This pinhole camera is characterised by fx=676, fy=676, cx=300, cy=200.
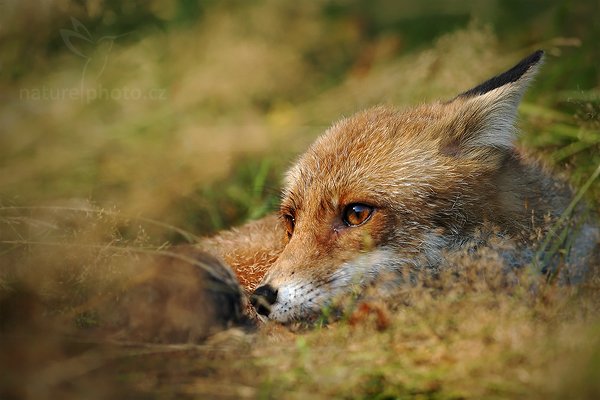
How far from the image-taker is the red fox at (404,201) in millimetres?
3482

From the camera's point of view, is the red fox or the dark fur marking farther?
the dark fur marking

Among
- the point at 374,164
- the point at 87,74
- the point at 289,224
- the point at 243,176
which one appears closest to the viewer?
the point at 374,164

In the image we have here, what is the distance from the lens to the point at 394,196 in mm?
3654

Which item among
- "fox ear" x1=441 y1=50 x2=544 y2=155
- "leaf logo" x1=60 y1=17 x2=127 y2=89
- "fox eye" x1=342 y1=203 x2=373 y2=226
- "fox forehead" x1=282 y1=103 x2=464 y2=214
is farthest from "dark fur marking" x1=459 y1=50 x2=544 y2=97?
"leaf logo" x1=60 y1=17 x2=127 y2=89

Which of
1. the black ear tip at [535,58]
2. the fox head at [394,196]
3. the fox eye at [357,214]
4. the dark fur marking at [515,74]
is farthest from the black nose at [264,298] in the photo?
the black ear tip at [535,58]

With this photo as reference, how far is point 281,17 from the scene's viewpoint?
7.93 metres

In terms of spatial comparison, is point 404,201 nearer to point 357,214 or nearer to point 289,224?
point 357,214

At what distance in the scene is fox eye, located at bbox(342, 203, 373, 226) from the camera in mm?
3657

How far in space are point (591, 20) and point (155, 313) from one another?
218 inches

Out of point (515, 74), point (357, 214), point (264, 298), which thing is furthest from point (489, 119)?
point (264, 298)

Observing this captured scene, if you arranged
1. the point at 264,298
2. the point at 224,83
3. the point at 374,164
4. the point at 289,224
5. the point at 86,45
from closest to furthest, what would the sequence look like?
the point at 264,298 → the point at 374,164 → the point at 289,224 → the point at 86,45 → the point at 224,83

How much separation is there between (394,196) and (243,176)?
2.89 meters

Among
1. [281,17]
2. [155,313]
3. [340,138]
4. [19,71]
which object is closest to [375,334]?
[155,313]

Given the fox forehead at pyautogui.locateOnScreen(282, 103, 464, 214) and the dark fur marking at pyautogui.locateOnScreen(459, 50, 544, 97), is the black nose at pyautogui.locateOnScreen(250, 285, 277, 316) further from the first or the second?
the dark fur marking at pyautogui.locateOnScreen(459, 50, 544, 97)
